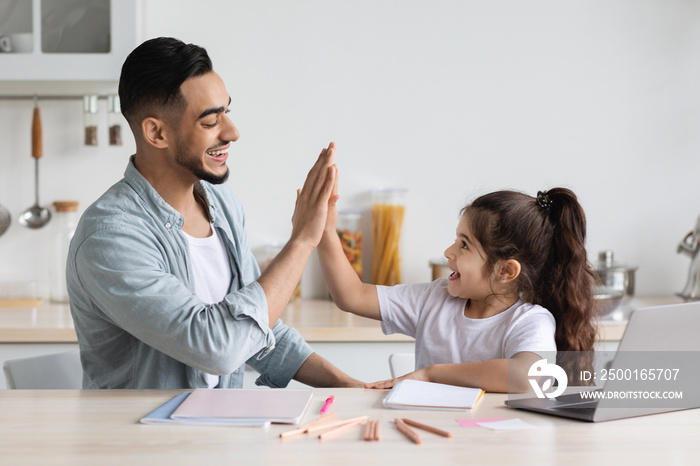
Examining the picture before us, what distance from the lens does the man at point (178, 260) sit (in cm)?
134

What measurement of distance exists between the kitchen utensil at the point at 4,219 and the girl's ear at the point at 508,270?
76.4 inches

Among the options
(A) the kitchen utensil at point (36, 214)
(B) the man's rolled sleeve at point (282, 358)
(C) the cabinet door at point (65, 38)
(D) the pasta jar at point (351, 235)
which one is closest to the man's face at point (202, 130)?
(B) the man's rolled sleeve at point (282, 358)

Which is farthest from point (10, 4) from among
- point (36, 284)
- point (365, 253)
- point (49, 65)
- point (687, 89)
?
point (687, 89)

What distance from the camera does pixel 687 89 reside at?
2.83 metres

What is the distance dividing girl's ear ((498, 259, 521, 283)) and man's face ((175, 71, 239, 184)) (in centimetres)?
61

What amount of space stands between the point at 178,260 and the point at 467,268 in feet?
1.96

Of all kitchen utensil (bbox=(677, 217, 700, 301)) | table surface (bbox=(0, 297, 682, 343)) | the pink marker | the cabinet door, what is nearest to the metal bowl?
table surface (bbox=(0, 297, 682, 343))

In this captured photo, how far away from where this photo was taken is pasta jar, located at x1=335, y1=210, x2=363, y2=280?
270 cm

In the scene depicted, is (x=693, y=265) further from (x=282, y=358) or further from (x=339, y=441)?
(x=339, y=441)

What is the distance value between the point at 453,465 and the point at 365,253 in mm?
1890

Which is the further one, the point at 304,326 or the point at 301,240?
the point at 304,326

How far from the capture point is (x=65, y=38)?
244 cm

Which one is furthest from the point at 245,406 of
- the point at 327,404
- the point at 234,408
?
the point at 327,404

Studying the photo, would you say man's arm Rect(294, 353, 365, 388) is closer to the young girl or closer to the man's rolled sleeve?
the man's rolled sleeve
